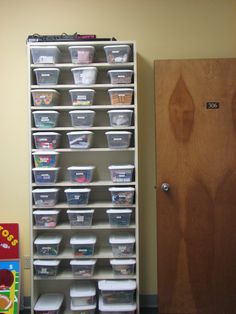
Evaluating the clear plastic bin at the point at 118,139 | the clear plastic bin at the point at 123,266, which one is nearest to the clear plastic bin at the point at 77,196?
the clear plastic bin at the point at 118,139

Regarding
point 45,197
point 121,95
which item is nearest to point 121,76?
point 121,95

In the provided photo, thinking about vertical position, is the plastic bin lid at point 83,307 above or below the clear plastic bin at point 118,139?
below

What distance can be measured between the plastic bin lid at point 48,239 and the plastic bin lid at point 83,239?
11 cm

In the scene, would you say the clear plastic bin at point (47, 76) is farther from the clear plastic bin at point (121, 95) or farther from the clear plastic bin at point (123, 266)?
the clear plastic bin at point (123, 266)

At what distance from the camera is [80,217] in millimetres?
2389

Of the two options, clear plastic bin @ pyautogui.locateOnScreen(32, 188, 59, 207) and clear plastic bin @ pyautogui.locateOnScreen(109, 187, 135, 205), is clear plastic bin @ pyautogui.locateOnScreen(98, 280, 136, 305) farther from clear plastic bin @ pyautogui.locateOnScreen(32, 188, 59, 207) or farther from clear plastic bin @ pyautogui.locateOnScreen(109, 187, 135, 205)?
clear plastic bin @ pyautogui.locateOnScreen(32, 188, 59, 207)

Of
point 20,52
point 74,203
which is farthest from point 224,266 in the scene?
point 20,52

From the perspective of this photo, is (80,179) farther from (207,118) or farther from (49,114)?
(207,118)

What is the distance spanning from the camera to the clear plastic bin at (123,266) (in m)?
2.36

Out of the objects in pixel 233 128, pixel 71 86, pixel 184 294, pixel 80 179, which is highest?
pixel 71 86

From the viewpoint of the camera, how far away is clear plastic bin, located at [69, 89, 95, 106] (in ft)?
7.77

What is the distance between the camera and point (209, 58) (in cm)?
246

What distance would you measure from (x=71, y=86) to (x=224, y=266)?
1798 millimetres

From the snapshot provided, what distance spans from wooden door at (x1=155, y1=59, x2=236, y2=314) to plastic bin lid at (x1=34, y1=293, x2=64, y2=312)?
79cm
